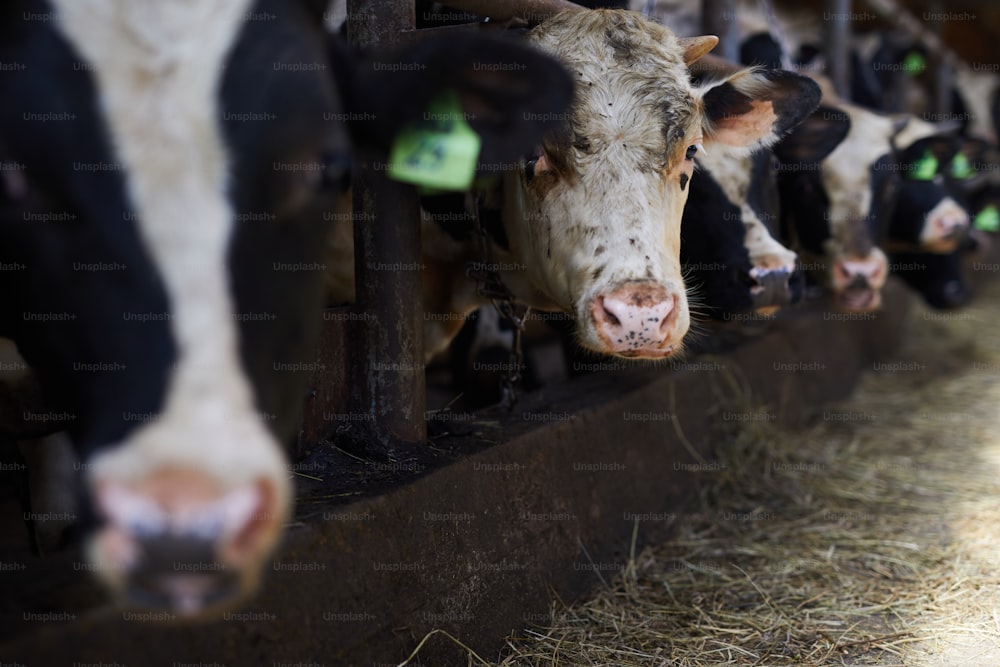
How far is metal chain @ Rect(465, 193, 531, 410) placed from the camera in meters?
3.14

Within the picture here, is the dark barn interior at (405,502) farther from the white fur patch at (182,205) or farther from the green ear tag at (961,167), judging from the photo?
the green ear tag at (961,167)

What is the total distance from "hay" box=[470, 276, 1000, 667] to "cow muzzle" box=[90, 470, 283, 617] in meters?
1.40

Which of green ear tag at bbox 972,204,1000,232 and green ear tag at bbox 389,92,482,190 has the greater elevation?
green ear tag at bbox 389,92,482,190

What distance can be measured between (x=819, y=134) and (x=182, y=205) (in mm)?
3479

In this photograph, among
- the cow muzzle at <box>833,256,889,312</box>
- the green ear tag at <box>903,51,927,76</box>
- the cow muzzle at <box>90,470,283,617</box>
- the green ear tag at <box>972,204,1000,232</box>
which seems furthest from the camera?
the green ear tag at <box>903,51,927,76</box>

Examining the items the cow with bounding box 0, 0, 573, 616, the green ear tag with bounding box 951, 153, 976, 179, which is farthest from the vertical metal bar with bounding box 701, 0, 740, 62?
the cow with bounding box 0, 0, 573, 616

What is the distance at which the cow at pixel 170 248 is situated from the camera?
49.1 inches

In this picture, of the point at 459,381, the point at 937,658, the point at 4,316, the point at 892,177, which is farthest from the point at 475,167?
the point at 892,177

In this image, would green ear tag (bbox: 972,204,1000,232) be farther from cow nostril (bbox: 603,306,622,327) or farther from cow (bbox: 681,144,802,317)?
cow nostril (bbox: 603,306,622,327)

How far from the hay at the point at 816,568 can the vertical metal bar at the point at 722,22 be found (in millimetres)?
1943

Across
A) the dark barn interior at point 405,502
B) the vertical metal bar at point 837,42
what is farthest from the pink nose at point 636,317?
the vertical metal bar at point 837,42

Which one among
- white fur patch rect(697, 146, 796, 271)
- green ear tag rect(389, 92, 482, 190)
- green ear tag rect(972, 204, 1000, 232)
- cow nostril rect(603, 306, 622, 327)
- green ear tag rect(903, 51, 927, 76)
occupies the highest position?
green ear tag rect(389, 92, 482, 190)

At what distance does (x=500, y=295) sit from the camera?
3307 mm

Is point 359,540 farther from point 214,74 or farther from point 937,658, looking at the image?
point 937,658
